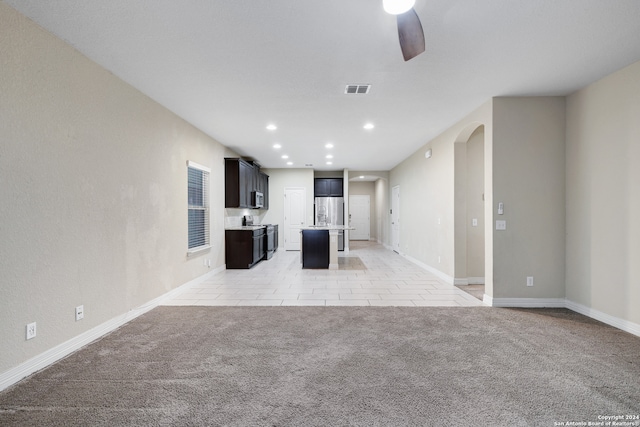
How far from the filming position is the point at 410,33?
69.4 inches

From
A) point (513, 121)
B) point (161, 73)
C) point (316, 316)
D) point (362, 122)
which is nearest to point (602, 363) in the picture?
point (316, 316)

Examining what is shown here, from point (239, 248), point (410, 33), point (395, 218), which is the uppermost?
point (410, 33)

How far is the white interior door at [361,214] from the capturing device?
43.5ft

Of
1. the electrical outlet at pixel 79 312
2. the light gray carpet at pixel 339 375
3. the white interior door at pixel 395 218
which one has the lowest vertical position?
the light gray carpet at pixel 339 375

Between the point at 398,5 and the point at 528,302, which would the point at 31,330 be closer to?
the point at 398,5

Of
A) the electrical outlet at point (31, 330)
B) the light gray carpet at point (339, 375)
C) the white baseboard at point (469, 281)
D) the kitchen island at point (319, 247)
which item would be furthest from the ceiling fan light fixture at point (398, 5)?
the kitchen island at point (319, 247)

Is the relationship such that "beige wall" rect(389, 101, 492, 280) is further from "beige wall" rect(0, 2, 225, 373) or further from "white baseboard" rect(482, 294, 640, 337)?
"beige wall" rect(0, 2, 225, 373)

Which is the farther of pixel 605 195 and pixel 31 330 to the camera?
pixel 605 195

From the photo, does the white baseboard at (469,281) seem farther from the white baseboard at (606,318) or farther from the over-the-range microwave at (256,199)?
the over-the-range microwave at (256,199)

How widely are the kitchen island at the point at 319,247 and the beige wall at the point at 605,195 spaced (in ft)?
13.6

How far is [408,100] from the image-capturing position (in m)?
3.91

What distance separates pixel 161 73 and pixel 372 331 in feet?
11.4

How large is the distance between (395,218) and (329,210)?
2.16 m

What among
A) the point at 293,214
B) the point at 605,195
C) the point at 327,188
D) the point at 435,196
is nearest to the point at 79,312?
the point at 605,195
